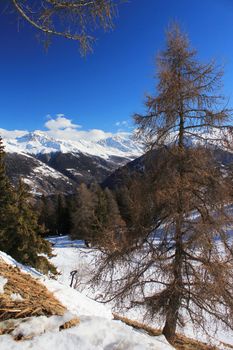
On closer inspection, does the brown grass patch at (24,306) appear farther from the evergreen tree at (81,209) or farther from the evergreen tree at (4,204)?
the evergreen tree at (81,209)

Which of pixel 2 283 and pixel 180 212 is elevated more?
pixel 180 212

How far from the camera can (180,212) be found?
859 cm

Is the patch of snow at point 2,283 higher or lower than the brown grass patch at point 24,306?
higher

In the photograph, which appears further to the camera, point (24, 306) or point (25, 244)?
point (25, 244)

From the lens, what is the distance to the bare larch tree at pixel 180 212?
8.39m

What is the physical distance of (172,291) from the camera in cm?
826

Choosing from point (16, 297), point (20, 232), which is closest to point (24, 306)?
point (16, 297)

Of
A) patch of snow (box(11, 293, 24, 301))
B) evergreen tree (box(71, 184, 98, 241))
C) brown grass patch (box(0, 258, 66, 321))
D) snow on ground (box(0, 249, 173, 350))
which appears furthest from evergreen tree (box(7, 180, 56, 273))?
evergreen tree (box(71, 184, 98, 241))

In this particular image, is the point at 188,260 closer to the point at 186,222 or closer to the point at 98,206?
the point at 186,222

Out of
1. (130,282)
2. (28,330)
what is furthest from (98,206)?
(28,330)

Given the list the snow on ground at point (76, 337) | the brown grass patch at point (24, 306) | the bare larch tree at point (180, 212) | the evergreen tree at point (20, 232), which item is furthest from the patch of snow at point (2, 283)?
the evergreen tree at point (20, 232)

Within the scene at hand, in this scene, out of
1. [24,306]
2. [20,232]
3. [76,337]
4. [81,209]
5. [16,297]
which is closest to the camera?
[76,337]

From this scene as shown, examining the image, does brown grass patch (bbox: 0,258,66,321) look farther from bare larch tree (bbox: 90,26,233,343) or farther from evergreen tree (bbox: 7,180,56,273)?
evergreen tree (bbox: 7,180,56,273)

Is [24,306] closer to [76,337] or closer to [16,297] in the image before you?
[16,297]
